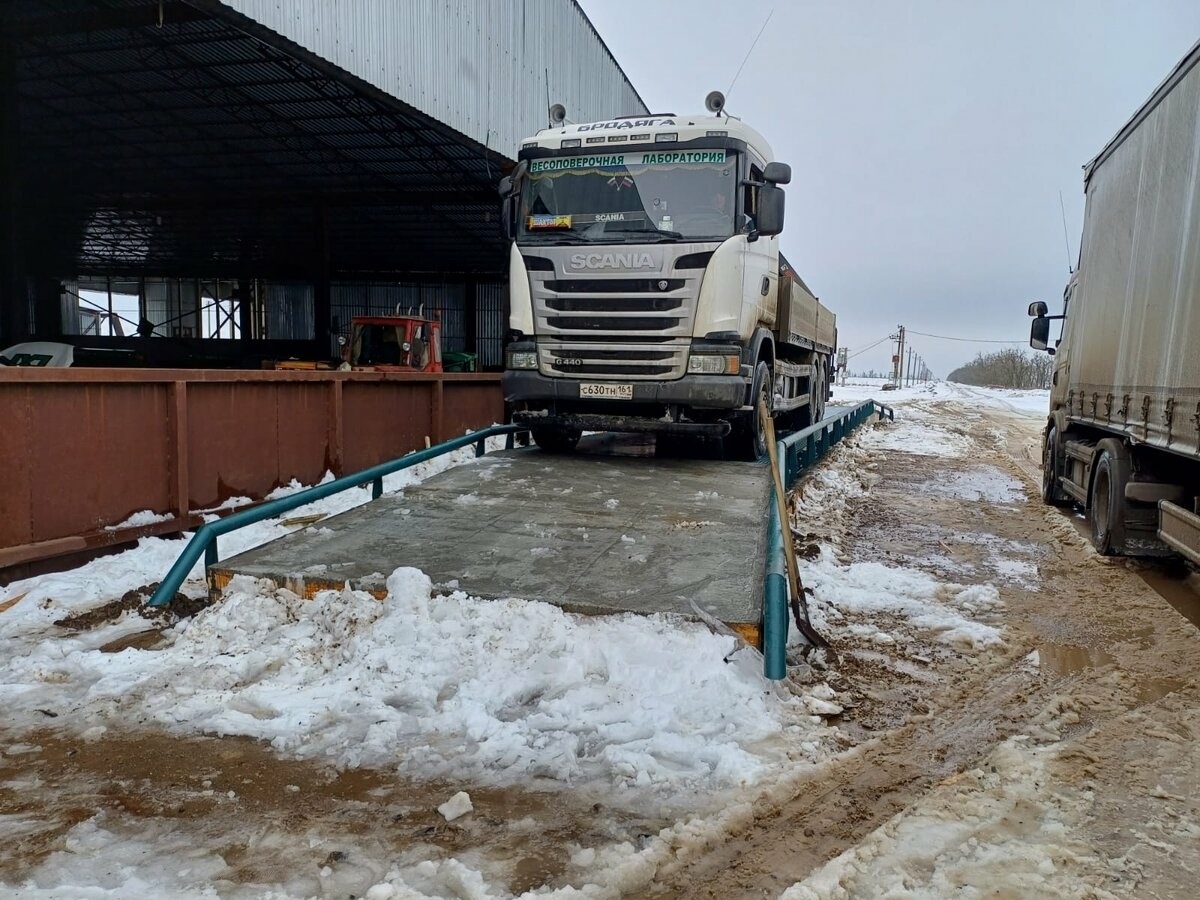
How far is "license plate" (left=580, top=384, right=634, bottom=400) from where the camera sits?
7949 mm

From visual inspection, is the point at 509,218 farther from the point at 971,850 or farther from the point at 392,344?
the point at 392,344

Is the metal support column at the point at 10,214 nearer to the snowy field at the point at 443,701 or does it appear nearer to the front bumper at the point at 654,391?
the front bumper at the point at 654,391

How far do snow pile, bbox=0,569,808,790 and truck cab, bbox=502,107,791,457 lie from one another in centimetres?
409

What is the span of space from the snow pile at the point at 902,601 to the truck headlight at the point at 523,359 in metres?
3.60

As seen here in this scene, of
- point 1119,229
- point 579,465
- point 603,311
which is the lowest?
point 579,465

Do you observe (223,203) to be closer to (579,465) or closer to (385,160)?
(385,160)

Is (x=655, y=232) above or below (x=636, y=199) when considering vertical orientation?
below

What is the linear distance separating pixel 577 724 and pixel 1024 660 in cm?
295

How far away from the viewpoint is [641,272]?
7.75 m

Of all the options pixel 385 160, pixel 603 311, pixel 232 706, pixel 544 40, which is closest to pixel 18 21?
pixel 385 160

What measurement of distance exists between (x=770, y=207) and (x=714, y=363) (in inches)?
67.0

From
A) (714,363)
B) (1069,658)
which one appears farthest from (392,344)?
(1069,658)

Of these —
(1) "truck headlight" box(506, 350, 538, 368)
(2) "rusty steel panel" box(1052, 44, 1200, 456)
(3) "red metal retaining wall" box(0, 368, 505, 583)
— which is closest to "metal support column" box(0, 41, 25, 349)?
(3) "red metal retaining wall" box(0, 368, 505, 583)

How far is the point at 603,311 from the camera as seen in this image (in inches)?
312
